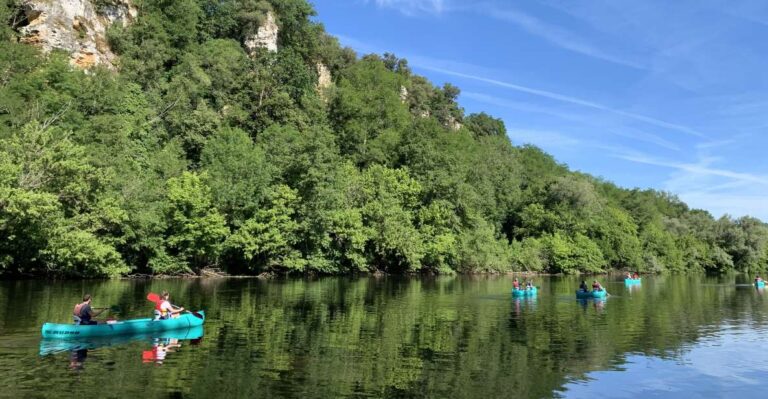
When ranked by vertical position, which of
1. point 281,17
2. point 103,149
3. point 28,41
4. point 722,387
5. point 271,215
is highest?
point 281,17

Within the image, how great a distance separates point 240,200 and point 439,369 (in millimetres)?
49460

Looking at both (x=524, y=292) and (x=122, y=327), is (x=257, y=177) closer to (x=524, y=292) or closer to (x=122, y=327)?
(x=524, y=292)

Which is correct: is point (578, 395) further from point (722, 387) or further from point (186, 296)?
point (186, 296)

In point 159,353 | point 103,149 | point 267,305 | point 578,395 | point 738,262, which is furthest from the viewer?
point 738,262

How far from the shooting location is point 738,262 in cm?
12888

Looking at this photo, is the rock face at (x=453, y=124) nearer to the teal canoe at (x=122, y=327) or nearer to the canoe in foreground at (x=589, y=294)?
the canoe in foreground at (x=589, y=294)

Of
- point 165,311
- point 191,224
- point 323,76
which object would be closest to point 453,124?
point 323,76

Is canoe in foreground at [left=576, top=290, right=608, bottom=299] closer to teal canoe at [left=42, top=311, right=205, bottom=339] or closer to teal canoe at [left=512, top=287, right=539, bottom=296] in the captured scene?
teal canoe at [left=512, top=287, right=539, bottom=296]

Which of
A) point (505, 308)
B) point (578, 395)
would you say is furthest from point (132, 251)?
point (578, 395)

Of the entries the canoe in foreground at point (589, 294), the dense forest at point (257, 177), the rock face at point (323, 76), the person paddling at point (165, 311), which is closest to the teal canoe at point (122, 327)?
the person paddling at point (165, 311)

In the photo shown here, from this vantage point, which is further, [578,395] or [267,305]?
[267,305]

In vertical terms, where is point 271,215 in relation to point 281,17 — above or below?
below

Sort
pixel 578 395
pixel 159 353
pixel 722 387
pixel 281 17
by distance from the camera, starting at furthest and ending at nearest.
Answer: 1. pixel 281 17
2. pixel 159 353
3. pixel 722 387
4. pixel 578 395

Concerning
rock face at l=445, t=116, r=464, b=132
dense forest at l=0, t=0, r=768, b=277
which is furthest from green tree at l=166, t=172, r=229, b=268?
rock face at l=445, t=116, r=464, b=132
